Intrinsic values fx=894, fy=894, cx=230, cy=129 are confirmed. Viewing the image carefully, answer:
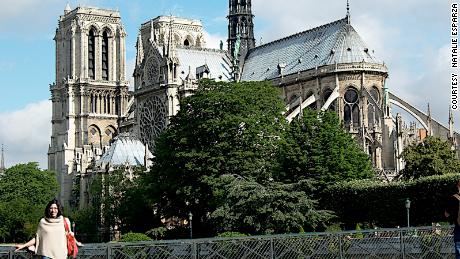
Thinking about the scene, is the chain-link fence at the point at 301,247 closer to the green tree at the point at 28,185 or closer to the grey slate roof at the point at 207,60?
the grey slate roof at the point at 207,60

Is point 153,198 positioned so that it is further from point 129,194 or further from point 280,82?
point 280,82

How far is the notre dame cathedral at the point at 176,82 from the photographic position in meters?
75.6

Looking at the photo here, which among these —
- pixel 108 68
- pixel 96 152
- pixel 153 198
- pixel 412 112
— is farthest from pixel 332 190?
pixel 108 68

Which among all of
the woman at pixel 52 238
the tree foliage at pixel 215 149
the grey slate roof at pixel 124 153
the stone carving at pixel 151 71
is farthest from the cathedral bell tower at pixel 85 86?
the woman at pixel 52 238

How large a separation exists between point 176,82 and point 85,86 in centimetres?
2512

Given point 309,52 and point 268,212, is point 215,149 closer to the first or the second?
point 268,212

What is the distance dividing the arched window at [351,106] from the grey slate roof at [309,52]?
2.80 m

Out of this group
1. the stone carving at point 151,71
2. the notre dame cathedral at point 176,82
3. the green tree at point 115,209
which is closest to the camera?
the green tree at point 115,209

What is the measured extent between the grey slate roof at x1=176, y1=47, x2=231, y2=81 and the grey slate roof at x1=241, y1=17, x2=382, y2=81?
2731mm

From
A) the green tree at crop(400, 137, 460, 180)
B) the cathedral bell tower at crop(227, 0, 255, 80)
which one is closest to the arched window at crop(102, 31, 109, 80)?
the cathedral bell tower at crop(227, 0, 255, 80)

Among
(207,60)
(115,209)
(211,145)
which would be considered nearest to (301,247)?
(211,145)

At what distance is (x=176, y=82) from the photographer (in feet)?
292

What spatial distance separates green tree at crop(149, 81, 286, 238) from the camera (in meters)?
53.4

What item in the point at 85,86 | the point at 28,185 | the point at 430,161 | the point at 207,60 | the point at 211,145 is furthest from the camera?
the point at 85,86
